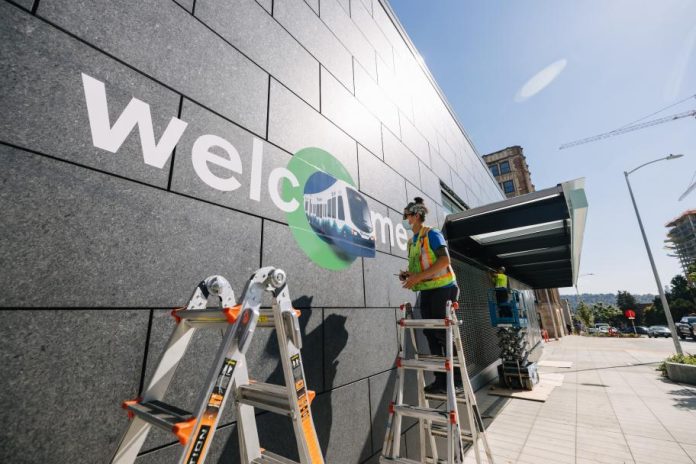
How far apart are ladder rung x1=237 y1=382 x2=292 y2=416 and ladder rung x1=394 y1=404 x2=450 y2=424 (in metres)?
1.35

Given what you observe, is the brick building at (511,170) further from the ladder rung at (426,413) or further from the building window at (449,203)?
the ladder rung at (426,413)

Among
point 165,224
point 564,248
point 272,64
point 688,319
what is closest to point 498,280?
point 564,248

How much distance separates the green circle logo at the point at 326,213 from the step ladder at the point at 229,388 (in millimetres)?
1021

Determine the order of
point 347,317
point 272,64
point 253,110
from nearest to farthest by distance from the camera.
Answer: point 253,110, point 272,64, point 347,317

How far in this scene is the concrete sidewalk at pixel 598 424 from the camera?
3.46 metres

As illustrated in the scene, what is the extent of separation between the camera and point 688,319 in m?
28.0

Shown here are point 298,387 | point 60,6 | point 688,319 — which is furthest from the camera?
point 688,319

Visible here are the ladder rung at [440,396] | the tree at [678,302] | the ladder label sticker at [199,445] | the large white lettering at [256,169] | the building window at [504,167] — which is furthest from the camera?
the tree at [678,302]

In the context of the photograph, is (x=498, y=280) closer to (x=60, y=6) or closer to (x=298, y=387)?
(x=298, y=387)

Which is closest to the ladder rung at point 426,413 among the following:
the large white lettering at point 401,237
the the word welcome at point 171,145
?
the the word welcome at point 171,145

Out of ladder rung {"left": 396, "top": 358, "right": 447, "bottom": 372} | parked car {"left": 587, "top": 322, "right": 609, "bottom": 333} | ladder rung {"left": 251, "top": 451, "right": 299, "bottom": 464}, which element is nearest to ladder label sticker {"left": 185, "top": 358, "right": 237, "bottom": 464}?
ladder rung {"left": 251, "top": 451, "right": 299, "bottom": 464}

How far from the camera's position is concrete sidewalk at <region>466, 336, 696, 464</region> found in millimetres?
3465

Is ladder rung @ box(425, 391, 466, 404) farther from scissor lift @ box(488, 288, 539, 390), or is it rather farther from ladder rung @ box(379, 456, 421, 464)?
scissor lift @ box(488, 288, 539, 390)

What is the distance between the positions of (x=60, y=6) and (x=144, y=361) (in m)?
1.58
